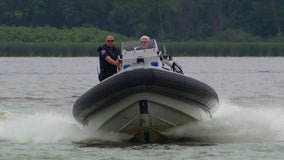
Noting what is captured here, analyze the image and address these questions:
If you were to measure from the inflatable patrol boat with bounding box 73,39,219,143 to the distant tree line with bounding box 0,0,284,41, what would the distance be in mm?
57302

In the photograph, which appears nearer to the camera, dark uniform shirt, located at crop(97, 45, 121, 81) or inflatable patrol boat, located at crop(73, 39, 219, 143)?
inflatable patrol boat, located at crop(73, 39, 219, 143)

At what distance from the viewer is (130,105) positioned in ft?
51.9

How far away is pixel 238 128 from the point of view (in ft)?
58.2

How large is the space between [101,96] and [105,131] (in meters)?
0.94

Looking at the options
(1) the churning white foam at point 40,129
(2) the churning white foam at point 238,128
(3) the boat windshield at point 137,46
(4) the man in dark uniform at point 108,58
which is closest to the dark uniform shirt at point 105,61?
(4) the man in dark uniform at point 108,58

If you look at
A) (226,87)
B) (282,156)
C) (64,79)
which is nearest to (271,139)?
(282,156)

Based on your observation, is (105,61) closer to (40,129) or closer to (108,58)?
(108,58)

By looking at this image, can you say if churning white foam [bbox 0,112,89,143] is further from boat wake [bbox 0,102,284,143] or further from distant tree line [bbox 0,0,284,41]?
distant tree line [bbox 0,0,284,41]

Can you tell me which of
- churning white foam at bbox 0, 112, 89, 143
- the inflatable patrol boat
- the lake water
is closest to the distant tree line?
the lake water

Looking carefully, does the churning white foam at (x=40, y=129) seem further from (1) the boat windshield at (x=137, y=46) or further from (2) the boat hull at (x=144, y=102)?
(1) the boat windshield at (x=137, y=46)

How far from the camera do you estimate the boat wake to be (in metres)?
16.9

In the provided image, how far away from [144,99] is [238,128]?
2.56 meters

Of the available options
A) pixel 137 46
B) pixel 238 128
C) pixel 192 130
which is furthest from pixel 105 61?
pixel 238 128

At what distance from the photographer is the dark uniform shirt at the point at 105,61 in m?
16.9
